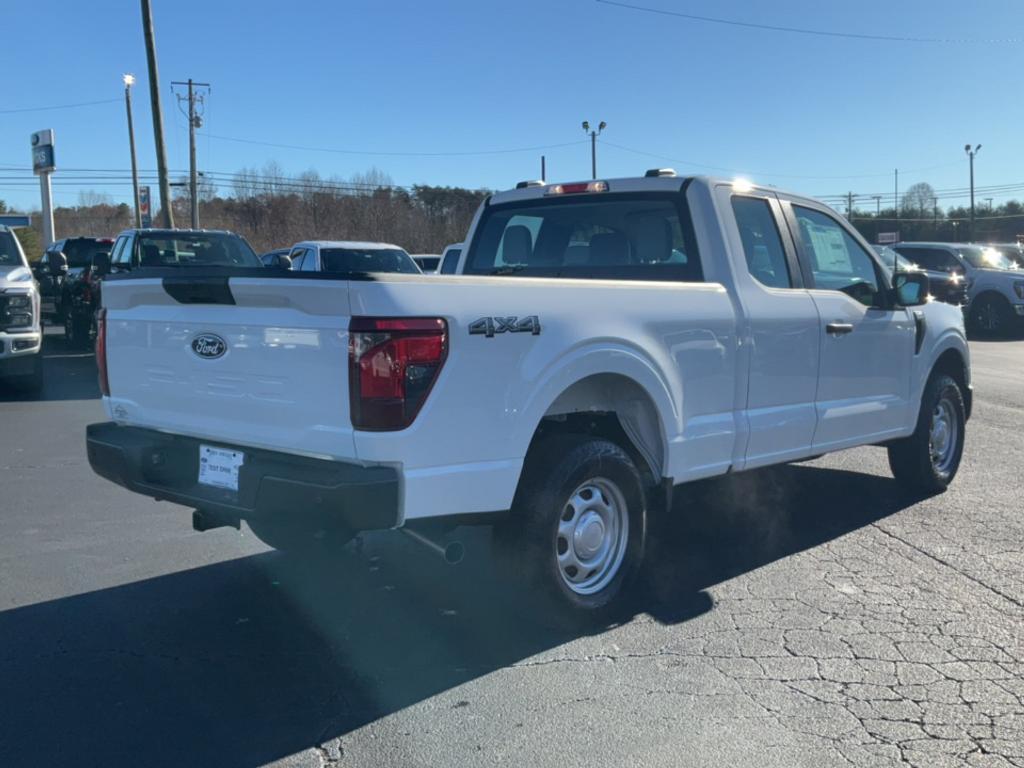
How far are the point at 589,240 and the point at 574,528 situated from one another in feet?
6.60

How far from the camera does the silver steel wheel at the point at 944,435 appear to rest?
23.1 feet

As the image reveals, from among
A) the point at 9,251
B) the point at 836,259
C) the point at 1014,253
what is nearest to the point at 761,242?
the point at 836,259

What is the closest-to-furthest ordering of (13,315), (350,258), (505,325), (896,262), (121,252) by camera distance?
(505,325), (896,262), (13,315), (121,252), (350,258)

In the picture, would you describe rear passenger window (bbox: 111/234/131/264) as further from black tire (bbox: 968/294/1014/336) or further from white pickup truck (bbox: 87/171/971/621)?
black tire (bbox: 968/294/1014/336)

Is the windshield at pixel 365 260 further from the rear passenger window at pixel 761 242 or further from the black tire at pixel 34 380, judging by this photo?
the rear passenger window at pixel 761 242

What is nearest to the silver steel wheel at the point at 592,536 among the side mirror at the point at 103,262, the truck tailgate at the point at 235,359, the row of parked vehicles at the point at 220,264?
the truck tailgate at the point at 235,359

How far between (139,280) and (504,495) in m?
1.88

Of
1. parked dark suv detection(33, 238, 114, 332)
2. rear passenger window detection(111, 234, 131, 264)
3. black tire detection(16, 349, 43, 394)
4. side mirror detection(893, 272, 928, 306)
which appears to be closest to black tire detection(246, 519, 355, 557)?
side mirror detection(893, 272, 928, 306)

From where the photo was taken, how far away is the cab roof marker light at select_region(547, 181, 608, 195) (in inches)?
224

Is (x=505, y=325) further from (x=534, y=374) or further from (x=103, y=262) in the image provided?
(x=103, y=262)

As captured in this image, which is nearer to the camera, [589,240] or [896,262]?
[589,240]

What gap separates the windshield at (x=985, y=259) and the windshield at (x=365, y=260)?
12945 millimetres

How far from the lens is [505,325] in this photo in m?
3.82

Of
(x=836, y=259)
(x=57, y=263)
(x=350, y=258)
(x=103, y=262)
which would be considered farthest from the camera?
(x=350, y=258)
